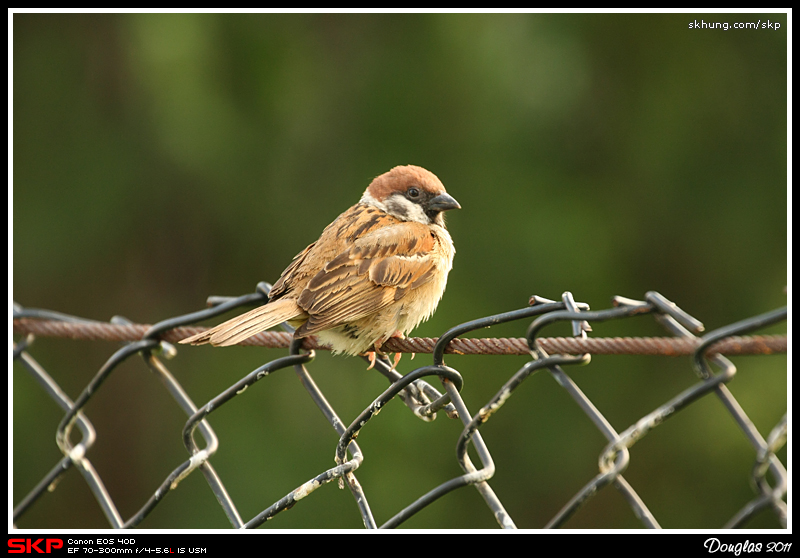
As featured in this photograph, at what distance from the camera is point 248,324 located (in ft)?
7.73

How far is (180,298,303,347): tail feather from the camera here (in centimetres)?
217

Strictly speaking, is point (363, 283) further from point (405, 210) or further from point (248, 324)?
point (405, 210)

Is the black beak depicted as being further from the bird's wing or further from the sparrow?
the bird's wing

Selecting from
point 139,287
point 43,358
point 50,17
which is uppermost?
point 50,17

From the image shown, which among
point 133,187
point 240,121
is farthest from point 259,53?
point 133,187

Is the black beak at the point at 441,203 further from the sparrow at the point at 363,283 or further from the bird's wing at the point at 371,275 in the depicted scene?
the bird's wing at the point at 371,275

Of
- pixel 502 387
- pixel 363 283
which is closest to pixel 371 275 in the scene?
pixel 363 283

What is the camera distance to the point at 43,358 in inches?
216

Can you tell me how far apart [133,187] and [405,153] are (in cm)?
198

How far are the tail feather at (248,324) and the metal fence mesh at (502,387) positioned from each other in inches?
1.9

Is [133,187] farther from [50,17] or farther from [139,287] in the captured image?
[50,17]

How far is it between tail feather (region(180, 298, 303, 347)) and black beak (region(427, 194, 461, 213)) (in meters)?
0.96

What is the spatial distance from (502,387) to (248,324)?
0.90 meters
